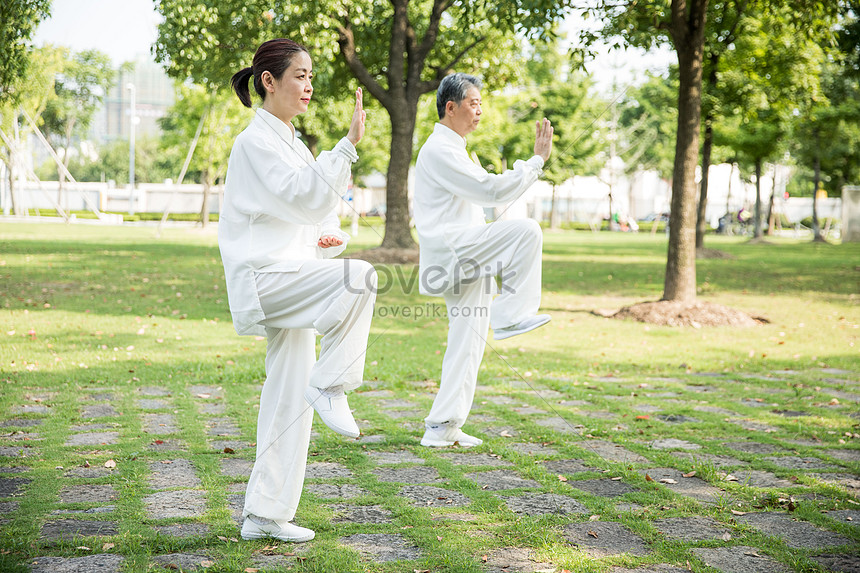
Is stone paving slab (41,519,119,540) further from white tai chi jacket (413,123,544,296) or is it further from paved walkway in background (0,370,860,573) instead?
white tai chi jacket (413,123,544,296)

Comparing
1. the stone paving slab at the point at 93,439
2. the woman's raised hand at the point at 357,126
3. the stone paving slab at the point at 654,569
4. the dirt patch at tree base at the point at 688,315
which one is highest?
the woman's raised hand at the point at 357,126

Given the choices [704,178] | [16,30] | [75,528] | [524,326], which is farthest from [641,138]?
[75,528]

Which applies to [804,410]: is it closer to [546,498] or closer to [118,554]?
[546,498]

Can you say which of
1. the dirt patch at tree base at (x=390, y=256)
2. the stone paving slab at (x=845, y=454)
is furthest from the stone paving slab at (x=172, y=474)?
the dirt patch at tree base at (x=390, y=256)

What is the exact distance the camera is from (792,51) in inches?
Result: 794

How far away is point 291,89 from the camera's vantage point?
3.63 meters

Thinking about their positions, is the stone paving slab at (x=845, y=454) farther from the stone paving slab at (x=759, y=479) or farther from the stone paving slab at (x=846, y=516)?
the stone paving slab at (x=846, y=516)

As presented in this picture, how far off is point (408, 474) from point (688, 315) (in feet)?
27.4

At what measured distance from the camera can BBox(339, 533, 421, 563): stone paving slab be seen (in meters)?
3.57

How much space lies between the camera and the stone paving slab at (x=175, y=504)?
4.04 meters

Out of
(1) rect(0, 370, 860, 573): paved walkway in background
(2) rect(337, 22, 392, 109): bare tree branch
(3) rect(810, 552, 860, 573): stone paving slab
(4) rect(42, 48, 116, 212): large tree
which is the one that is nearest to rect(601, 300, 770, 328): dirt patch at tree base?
(1) rect(0, 370, 860, 573): paved walkway in background

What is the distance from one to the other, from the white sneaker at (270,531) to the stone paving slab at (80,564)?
57 cm

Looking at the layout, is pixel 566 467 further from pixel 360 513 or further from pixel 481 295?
pixel 360 513

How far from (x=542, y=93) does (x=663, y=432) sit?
42.2 m
